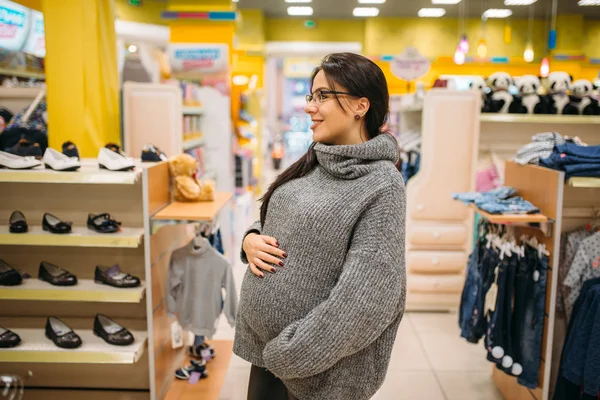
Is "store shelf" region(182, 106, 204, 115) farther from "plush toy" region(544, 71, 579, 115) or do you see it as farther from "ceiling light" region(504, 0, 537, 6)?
"ceiling light" region(504, 0, 537, 6)

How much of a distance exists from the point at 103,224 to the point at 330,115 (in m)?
1.69

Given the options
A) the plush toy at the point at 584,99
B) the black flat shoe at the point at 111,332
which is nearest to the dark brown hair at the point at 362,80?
the black flat shoe at the point at 111,332

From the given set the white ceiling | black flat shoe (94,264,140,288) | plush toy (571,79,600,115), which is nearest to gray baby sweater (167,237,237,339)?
black flat shoe (94,264,140,288)

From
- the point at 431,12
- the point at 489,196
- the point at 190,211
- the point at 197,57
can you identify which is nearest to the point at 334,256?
the point at 190,211

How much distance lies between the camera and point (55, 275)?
2.88 meters

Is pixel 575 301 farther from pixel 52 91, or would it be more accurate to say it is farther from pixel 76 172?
pixel 52 91

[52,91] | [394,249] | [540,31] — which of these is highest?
[540,31]

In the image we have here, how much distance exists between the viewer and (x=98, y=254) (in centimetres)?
312

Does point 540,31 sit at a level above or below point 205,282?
above

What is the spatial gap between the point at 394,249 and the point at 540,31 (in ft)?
44.4

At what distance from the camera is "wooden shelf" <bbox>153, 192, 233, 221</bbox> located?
2.81 meters

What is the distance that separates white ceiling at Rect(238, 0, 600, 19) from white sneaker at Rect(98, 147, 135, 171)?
30.9 feet

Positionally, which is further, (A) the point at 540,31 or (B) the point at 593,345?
(A) the point at 540,31

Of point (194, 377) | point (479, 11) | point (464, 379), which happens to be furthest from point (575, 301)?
point (479, 11)
